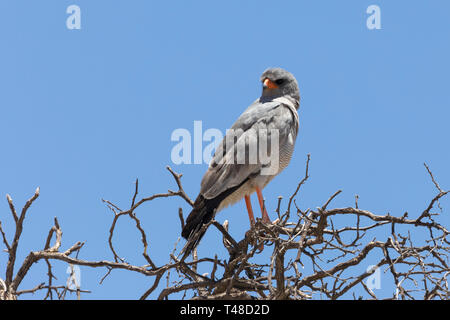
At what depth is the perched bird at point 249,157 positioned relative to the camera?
5.80m

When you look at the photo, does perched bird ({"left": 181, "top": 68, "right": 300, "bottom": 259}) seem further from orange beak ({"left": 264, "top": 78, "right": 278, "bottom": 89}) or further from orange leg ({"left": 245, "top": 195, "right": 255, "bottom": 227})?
orange beak ({"left": 264, "top": 78, "right": 278, "bottom": 89})

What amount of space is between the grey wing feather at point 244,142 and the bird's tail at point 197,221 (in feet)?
0.32

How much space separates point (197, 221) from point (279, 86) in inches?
84.1

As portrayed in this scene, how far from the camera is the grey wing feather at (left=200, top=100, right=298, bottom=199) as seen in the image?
19.3ft

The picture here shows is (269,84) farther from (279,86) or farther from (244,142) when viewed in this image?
(244,142)

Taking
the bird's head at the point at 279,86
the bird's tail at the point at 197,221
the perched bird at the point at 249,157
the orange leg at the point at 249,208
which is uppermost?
the bird's head at the point at 279,86

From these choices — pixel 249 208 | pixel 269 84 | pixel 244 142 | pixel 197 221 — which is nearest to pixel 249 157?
pixel 244 142

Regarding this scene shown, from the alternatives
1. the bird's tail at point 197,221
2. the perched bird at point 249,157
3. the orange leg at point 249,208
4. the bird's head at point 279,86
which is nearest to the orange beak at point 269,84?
the bird's head at point 279,86

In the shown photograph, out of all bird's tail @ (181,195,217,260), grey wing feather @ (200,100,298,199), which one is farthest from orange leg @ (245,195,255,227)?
bird's tail @ (181,195,217,260)

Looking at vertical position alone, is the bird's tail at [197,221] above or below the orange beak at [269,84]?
below

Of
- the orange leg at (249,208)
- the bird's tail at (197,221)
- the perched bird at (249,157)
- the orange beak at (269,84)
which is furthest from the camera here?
the orange beak at (269,84)

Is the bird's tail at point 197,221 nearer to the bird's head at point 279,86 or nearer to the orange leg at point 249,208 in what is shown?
the orange leg at point 249,208
